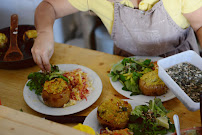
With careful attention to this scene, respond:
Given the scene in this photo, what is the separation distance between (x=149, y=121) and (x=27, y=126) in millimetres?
643

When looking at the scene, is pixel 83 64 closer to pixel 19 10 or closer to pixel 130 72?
pixel 130 72

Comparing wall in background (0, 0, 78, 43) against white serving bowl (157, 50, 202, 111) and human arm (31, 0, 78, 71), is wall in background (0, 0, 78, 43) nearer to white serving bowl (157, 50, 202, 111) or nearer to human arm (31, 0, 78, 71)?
human arm (31, 0, 78, 71)

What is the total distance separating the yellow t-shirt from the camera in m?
1.51

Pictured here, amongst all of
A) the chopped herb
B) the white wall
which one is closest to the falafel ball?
the chopped herb

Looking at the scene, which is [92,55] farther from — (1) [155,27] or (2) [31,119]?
(2) [31,119]

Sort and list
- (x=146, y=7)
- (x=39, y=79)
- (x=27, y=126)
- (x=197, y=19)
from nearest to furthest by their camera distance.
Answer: (x=27, y=126)
(x=39, y=79)
(x=197, y=19)
(x=146, y=7)

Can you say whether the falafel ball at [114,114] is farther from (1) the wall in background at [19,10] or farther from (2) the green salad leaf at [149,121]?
(1) the wall in background at [19,10]

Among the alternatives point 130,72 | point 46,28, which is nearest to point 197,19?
point 130,72

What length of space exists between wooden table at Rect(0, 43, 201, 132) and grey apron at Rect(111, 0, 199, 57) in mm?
230

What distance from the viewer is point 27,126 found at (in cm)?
51

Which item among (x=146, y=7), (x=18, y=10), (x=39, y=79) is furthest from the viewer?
(x=18, y=10)

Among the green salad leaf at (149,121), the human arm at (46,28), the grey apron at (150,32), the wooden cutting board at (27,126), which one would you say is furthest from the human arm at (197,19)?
the wooden cutting board at (27,126)

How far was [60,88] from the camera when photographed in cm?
124

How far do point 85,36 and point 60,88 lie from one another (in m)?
2.24
